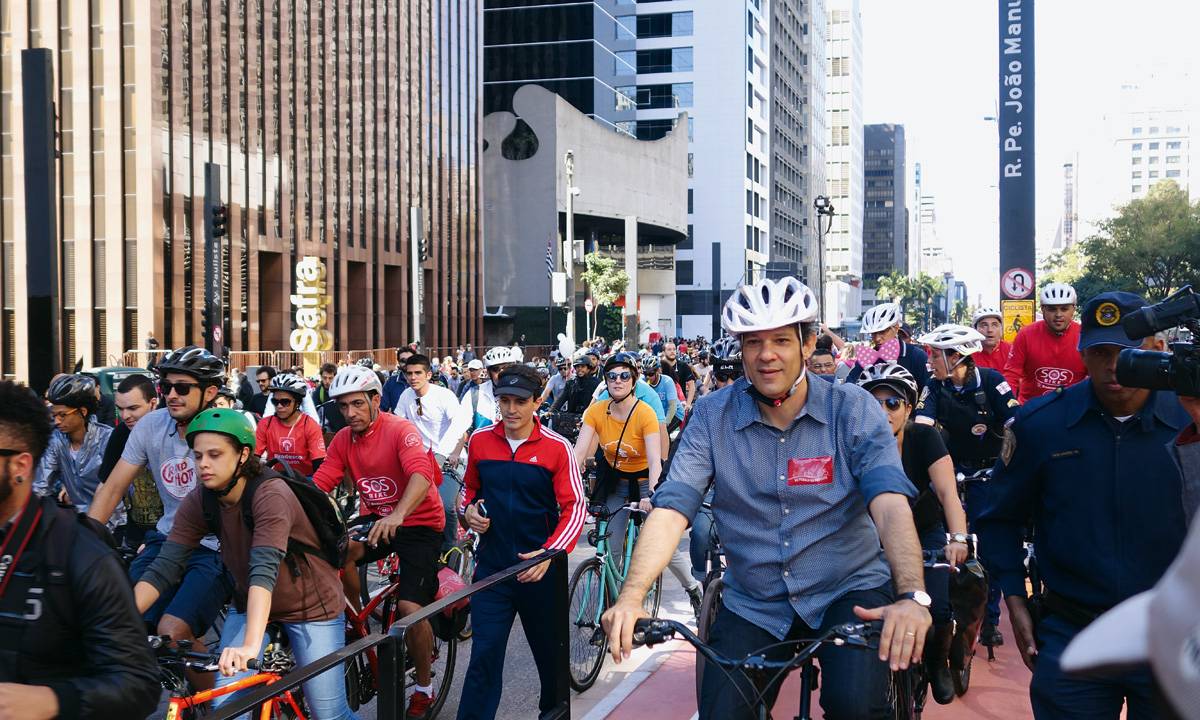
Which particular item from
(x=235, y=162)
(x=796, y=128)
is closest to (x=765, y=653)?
(x=235, y=162)

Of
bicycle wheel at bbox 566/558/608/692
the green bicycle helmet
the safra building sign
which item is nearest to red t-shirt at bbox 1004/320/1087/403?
bicycle wheel at bbox 566/558/608/692

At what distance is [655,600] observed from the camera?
9.23 meters

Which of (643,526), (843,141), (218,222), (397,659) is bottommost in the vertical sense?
(397,659)

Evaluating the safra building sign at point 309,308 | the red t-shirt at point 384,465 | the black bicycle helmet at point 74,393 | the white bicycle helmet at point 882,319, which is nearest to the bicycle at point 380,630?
the red t-shirt at point 384,465

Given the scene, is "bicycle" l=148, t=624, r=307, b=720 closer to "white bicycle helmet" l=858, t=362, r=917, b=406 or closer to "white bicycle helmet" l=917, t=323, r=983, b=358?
"white bicycle helmet" l=858, t=362, r=917, b=406

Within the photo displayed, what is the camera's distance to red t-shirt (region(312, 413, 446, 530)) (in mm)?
6762

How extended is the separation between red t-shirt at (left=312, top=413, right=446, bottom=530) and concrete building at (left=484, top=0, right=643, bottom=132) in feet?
248

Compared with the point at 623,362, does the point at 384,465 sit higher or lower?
lower

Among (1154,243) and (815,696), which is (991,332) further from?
(1154,243)

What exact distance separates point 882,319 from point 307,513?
5877 millimetres

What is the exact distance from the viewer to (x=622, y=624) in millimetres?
3324

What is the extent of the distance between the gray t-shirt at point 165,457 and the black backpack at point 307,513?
1157 mm

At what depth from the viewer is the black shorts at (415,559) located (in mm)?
6672

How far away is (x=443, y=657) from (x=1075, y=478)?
533cm
